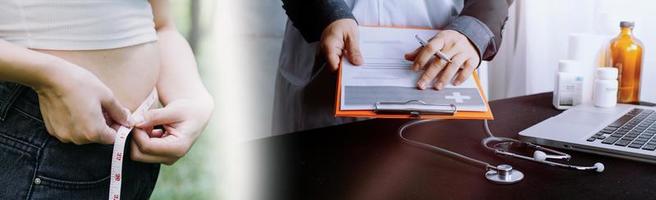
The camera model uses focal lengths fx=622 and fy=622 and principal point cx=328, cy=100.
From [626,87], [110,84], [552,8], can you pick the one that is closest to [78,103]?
[110,84]

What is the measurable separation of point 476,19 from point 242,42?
0.55 m

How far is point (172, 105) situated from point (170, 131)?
3cm

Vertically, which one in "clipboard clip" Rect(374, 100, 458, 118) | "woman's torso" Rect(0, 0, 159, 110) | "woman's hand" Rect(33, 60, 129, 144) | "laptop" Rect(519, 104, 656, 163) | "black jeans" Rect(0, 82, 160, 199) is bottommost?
"laptop" Rect(519, 104, 656, 163)

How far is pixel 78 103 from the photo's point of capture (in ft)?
1.81

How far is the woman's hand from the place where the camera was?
54cm

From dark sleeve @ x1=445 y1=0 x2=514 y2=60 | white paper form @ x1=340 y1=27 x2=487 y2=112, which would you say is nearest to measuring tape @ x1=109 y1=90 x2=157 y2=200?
white paper form @ x1=340 y1=27 x2=487 y2=112

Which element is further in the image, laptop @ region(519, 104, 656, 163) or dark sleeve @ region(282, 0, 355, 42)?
dark sleeve @ region(282, 0, 355, 42)

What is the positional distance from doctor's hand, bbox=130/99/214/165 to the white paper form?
32 centimetres

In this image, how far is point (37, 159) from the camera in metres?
0.57

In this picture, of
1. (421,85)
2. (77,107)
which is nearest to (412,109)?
(421,85)

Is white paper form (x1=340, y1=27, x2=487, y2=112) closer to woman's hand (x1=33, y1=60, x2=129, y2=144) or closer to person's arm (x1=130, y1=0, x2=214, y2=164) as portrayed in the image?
person's arm (x1=130, y1=0, x2=214, y2=164)

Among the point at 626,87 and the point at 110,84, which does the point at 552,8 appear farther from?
the point at 110,84

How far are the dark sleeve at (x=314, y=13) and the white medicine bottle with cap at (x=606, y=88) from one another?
0.59 meters

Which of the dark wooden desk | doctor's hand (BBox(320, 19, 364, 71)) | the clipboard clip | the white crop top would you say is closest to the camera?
the white crop top
